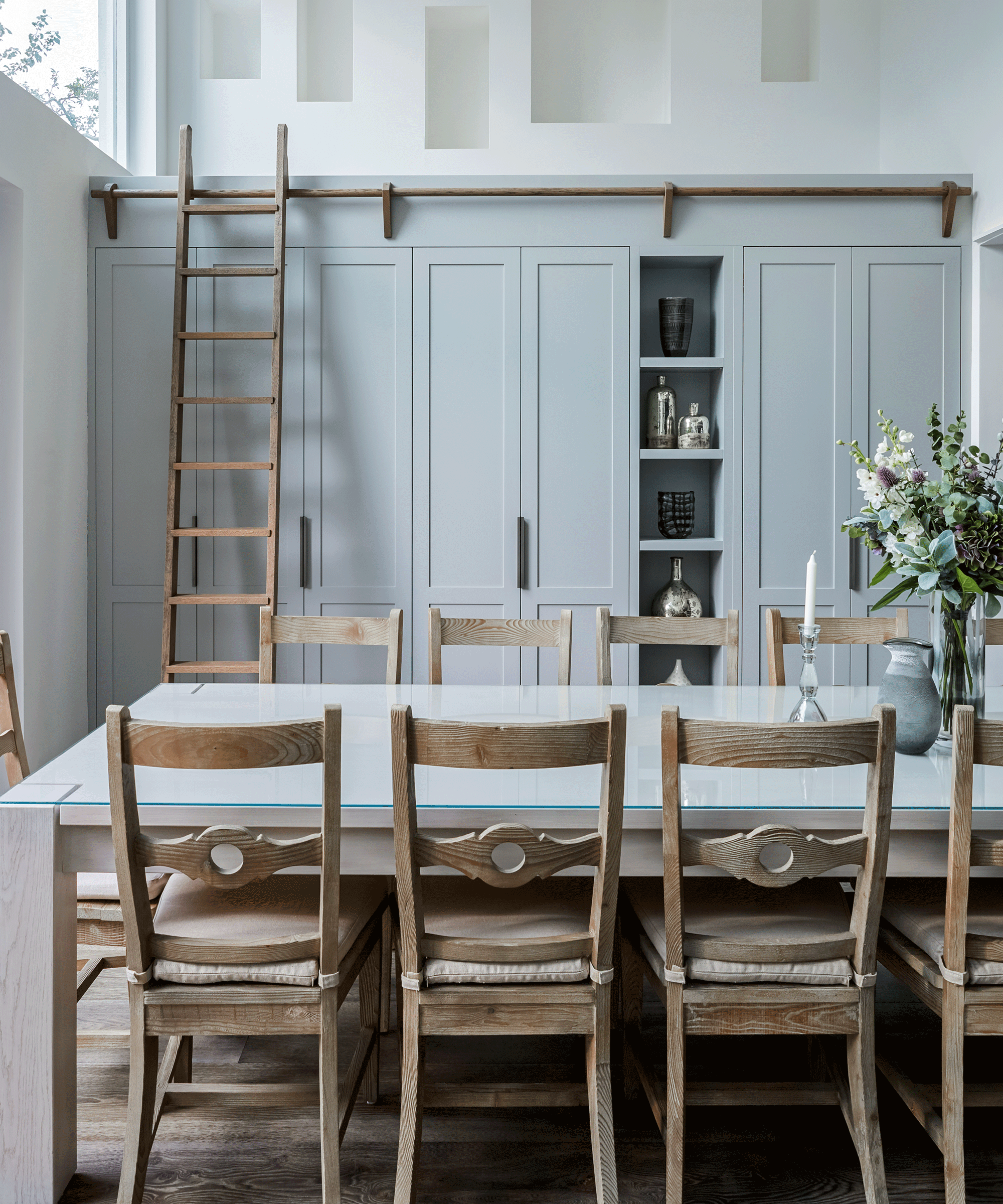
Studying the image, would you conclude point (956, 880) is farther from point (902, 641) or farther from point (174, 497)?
point (174, 497)

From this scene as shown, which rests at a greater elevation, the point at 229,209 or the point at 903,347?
the point at 229,209

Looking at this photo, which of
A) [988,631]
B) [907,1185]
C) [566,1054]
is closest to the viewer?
[907,1185]

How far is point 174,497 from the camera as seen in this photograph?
3902 mm

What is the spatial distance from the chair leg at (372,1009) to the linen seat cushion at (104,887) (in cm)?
48

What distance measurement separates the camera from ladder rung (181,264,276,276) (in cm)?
385

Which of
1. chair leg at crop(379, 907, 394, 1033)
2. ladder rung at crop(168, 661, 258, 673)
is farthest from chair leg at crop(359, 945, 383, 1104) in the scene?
ladder rung at crop(168, 661, 258, 673)

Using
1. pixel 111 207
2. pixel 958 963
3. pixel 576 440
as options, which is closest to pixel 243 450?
pixel 111 207

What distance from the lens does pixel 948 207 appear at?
3.88 meters

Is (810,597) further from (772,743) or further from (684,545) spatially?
(684,545)

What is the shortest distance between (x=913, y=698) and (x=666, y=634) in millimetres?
971

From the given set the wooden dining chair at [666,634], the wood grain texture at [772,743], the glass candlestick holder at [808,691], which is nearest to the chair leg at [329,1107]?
the wood grain texture at [772,743]

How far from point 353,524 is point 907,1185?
121 inches

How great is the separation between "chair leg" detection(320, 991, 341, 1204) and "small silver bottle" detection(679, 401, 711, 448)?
3.08m

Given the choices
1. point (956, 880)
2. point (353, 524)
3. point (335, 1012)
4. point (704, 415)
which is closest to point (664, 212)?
point (704, 415)
